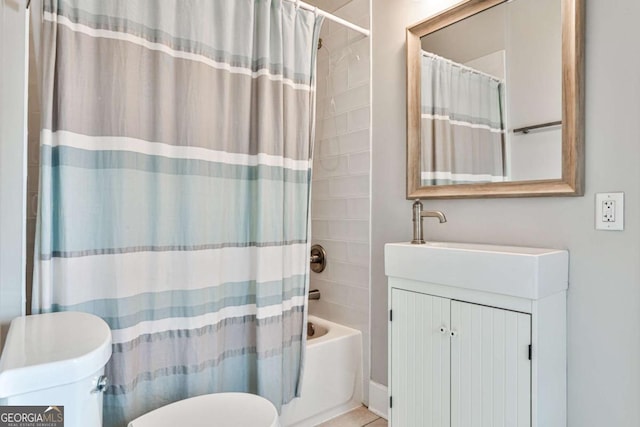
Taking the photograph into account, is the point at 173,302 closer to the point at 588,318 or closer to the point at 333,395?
the point at 333,395

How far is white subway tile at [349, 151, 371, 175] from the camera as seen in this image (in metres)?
2.21

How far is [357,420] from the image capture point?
204 cm

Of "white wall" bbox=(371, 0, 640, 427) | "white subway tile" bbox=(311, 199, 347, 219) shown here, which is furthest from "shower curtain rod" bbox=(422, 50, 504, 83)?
"white subway tile" bbox=(311, 199, 347, 219)

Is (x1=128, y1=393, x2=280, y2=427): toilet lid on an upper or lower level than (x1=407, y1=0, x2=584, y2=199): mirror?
lower

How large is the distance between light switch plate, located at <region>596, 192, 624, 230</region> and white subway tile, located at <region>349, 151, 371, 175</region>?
115 centimetres

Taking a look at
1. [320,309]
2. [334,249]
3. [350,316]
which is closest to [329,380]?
[350,316]

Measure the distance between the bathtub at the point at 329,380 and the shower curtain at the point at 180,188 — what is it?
119 millimetres

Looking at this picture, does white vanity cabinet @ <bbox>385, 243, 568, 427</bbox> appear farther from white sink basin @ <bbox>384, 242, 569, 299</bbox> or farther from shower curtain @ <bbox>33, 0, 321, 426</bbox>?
shower curtain @ <bbox>33, 0, 321, 426</bbox>

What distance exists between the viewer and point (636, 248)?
4.05ft

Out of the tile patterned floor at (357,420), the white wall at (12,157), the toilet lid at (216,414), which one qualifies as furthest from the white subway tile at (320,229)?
the white wall at (12,157)

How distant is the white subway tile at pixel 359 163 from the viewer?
7.26ft

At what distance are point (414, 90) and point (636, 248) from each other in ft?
3.78

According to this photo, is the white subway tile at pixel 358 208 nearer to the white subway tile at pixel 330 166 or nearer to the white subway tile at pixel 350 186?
the white subway tile at pixel 350 186

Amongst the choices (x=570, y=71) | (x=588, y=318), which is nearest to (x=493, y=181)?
(x=570, y=71)
